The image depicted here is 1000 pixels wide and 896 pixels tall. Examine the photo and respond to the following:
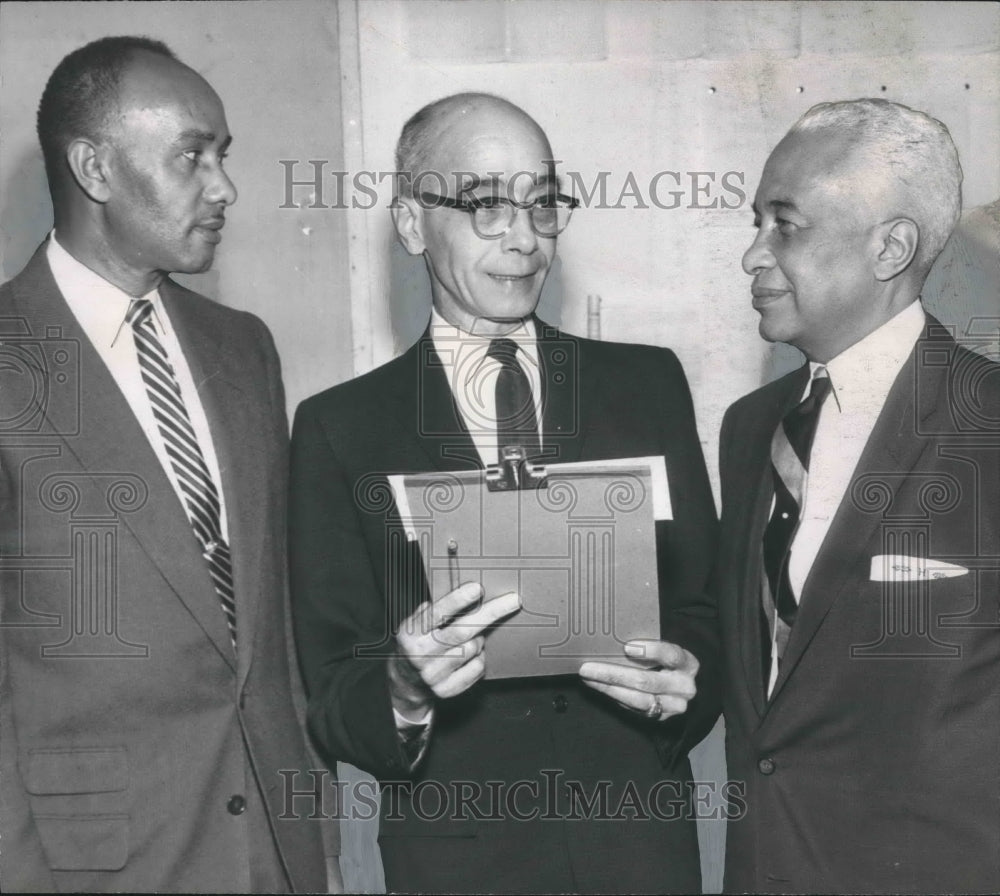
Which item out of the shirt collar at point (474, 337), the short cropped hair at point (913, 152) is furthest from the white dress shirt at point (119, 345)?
the short cropped hair at point (913, 152)

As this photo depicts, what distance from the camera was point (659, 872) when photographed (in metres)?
2.98

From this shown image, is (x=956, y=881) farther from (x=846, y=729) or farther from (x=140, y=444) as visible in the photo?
(x=140, y=444)

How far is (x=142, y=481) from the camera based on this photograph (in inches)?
114

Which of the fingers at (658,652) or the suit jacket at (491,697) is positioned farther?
the suit jacket at (491,697)

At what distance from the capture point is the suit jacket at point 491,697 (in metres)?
2.95

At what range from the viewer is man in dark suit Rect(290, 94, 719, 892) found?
116 inches

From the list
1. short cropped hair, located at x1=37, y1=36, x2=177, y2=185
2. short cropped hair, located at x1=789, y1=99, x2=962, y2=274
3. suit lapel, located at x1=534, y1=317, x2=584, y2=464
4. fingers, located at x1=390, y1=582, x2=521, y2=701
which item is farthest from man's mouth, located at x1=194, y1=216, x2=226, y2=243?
short cropped hair, located at x1=789, y1=99, x2=962, y2=274

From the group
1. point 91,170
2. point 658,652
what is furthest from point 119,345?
point 658,652

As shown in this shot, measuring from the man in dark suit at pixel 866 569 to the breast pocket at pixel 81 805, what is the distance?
1.41 metres

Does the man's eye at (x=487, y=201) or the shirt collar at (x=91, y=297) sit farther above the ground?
the man's eye at (x=487, y=201)

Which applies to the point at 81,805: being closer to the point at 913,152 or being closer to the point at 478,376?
the point at 478,376

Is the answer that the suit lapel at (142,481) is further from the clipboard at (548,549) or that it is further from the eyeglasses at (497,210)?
the eyeglasses at (497,210)

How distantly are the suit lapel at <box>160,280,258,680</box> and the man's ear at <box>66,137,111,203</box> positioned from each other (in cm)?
25

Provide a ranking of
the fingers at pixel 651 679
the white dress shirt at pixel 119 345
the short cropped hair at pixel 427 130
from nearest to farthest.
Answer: the fingers at pixel 651 679 → the white dress shirt at pixel 119 345 → the short cropped hair at pixel 427 130
